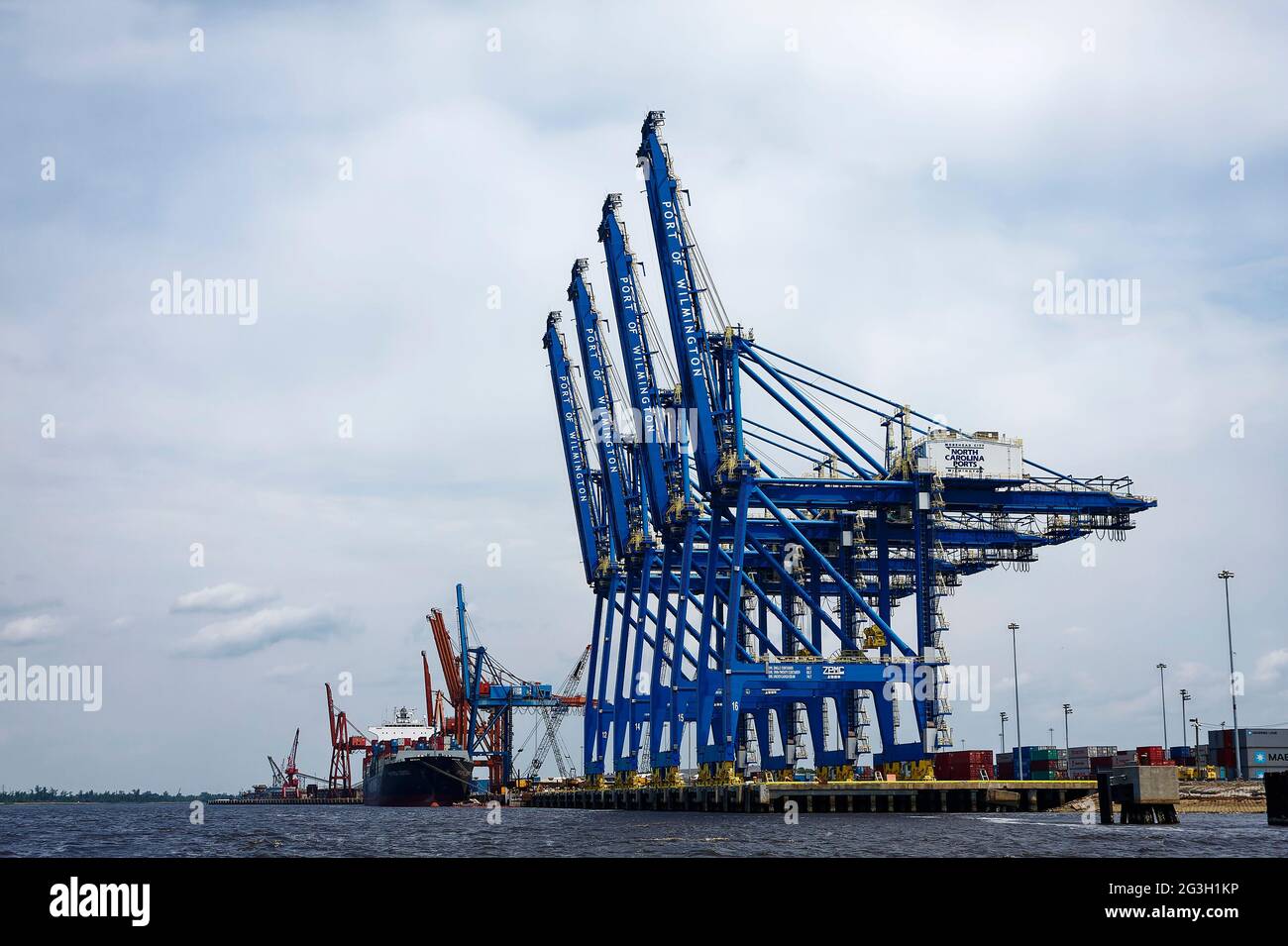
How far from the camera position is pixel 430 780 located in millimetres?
129625

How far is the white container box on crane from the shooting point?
69.3 m

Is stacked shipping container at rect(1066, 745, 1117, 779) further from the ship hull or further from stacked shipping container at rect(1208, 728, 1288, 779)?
the ship hull

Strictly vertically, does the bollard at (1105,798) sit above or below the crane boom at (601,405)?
below

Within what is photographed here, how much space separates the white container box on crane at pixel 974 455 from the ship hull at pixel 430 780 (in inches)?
2910

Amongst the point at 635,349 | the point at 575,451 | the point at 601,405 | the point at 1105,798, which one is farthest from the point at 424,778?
the point at 1105,798

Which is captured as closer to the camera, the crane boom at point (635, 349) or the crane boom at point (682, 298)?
the crane boom at point (682, 298)

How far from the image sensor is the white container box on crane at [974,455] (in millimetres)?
69312

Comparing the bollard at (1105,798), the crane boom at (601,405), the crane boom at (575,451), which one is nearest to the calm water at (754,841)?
the bollard at (1105,798)

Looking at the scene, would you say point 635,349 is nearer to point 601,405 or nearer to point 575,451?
point 601,405

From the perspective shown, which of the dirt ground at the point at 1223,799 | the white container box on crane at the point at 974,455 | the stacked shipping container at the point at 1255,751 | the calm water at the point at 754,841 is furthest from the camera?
the stacked shipping container at the point at 1255,751

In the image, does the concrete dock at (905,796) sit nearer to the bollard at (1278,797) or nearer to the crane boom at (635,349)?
the bollard at (1278,797)

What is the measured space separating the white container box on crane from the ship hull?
73.9 m

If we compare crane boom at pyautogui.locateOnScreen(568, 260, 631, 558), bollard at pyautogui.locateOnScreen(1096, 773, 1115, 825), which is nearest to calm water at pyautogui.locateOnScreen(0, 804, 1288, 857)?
bollard at pyautogui.locateOnScreen(1096, 773, 1115, 825)
